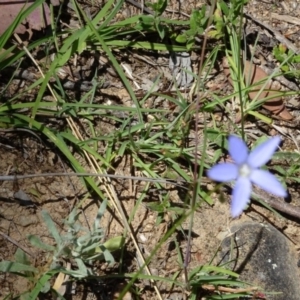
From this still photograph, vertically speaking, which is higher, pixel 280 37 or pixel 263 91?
pixel 280 37

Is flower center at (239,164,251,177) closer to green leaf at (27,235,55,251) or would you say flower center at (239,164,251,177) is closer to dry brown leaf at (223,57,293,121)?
green leaf at (27,235,55,251)

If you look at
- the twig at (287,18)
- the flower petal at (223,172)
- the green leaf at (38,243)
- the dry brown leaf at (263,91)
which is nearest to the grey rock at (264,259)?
the dry brown leaf at (263,91)

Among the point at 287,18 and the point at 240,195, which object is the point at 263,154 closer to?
the point at 240,195

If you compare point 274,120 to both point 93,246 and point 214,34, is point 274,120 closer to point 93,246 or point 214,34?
point 214,34

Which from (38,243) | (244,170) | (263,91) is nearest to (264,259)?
(263,91)

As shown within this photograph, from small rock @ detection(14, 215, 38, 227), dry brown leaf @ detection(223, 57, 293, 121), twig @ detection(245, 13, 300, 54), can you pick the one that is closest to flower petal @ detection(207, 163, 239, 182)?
small rock @ detection(14, 215, 38, 227)
